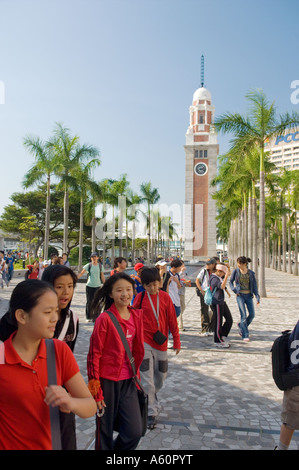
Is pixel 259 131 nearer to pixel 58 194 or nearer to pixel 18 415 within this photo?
pixel 18 415

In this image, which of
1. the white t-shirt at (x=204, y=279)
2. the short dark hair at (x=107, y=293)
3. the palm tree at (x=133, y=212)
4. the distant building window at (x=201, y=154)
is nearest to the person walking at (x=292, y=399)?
the short dark hair at (x=107, y=293)

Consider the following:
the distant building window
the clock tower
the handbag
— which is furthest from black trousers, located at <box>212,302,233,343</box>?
the distant building window

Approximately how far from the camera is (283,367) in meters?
2.82

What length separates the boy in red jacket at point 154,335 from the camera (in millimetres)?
3799

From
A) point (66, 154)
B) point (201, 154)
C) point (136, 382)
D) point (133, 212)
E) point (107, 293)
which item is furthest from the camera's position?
point (201, 154)

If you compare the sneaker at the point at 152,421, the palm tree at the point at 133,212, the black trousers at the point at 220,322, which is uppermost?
the palm tree at the point at 133,212

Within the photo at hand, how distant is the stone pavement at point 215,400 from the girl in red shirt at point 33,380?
6.31 ft

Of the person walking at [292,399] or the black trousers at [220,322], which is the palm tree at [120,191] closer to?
the black trousers at [220,322]

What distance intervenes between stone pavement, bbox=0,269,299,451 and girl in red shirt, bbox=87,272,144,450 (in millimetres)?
737

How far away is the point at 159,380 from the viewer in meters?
3.91

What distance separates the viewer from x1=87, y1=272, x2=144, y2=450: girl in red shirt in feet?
8.89

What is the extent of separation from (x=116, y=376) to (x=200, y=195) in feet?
188

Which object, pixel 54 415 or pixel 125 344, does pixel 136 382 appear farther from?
pixel 54 415

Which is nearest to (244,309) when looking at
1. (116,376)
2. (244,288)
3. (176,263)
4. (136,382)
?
(244,288)
